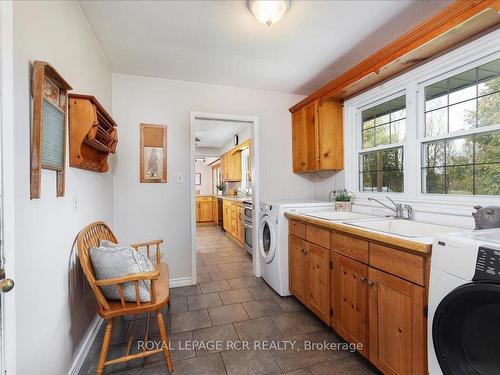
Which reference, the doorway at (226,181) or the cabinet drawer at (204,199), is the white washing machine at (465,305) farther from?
the cabinet drawer at (204,199)

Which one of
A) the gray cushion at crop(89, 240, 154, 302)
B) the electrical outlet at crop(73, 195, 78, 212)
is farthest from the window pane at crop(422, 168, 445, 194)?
the electrical outlet at crop(73, 195, 78, 212)

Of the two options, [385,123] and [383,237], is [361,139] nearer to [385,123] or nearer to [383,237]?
[385,123]

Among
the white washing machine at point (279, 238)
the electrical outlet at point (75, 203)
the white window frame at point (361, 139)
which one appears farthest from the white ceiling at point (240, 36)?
the white washing machine at point (279, 238)

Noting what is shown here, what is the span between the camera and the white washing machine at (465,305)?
35.9 inches

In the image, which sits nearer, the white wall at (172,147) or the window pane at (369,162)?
the window pane at (369,162)

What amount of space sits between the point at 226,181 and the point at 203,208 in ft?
4.23

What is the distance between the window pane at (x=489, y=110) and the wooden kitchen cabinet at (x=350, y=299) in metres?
1.24

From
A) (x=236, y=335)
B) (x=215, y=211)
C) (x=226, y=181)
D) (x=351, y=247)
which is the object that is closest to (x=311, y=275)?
(x=351, y=247)

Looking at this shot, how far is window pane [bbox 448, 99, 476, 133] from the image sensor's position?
5.56 ft

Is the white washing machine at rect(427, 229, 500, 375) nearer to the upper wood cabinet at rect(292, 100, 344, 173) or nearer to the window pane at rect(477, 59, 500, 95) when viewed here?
the window pane at rect(477, 59, 500, 95)

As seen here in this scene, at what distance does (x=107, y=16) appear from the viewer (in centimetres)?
181

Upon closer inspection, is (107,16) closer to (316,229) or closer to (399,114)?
(316,229)

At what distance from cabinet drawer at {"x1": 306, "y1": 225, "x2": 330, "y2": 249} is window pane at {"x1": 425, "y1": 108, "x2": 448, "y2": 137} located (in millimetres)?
1165

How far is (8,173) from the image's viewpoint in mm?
933
